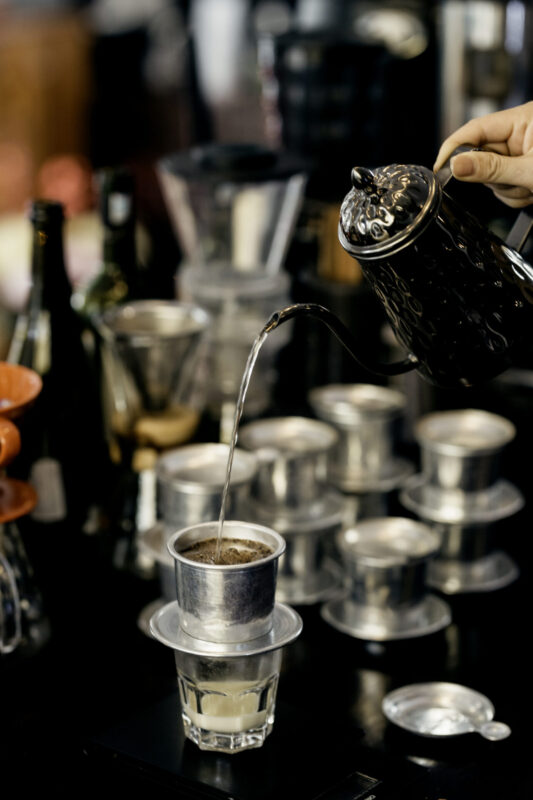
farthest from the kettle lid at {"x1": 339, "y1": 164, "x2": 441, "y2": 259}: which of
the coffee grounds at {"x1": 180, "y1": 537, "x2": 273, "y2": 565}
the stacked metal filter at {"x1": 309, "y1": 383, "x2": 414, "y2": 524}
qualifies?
the stacked metal filter at {"x1": 309, "y1": 383, "x2": 414, "y2": 524}

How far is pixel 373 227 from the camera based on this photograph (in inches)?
39.1

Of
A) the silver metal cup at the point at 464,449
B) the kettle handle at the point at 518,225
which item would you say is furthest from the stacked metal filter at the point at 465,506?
the kettle handle at the point at 518,225

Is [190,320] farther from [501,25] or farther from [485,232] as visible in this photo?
[501,25]

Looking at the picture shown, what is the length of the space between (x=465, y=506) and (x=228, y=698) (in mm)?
525

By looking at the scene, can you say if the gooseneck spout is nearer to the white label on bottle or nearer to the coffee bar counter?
the coffee bar counter

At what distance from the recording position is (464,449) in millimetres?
1434

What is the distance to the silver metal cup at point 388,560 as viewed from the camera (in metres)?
1.29

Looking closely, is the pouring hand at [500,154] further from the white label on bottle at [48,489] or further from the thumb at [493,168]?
the white label on bottle at [48,489]

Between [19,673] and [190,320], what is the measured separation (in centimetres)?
49

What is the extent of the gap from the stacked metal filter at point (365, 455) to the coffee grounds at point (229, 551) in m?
0.51

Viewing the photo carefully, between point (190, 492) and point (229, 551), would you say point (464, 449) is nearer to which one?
point (190, 492)

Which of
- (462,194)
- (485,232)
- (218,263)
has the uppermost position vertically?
(485,232)

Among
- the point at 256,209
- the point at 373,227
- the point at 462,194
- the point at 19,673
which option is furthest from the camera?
the point at 256,209

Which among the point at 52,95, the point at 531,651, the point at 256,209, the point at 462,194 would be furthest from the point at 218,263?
the point at 52,95
